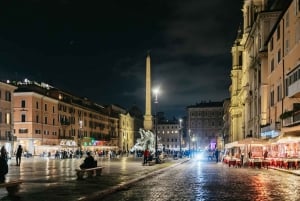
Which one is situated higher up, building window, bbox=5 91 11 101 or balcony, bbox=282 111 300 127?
building window, bbox=5 91 11 101

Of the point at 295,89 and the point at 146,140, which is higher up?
the point at 295,89

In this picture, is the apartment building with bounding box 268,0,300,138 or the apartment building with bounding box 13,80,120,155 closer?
the apartment building with bounding box 268,0,300,138

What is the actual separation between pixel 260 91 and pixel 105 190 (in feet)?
159

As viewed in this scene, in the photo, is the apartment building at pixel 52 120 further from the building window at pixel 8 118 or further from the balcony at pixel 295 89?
the balcony at pixel 295 89

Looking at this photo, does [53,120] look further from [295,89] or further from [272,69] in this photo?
[295,89]

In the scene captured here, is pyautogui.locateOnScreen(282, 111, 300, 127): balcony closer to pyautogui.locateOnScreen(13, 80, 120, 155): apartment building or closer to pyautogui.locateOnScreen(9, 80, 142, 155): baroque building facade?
pyautogui.locateOnScreen(9, 80, 142, 155): baroque building facade

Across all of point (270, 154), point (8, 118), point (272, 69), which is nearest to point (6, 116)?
point (8, 118)

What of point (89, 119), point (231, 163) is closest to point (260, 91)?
point (231, 163)

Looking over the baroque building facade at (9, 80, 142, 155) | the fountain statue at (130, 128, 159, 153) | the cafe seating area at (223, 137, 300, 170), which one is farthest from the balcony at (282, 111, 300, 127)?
the baroque building facade at (9, 80, 142, 155)

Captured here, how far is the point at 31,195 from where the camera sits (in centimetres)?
1802

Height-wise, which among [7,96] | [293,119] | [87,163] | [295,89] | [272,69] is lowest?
[87,163]

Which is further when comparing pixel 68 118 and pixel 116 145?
pixel 116 145

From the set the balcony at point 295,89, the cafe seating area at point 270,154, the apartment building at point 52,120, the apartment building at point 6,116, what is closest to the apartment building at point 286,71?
the balcony at point 295,89

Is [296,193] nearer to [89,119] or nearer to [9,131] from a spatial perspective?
[9,131]
